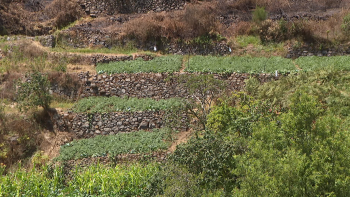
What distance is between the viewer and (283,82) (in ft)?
54.8

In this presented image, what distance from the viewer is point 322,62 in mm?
19766

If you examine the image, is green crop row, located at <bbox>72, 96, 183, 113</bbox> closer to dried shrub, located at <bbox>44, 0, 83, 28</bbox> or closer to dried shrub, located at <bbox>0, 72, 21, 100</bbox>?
dried shrub, located at <bbox>0, 72, 21, 100</bbox>

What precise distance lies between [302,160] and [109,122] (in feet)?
38.5

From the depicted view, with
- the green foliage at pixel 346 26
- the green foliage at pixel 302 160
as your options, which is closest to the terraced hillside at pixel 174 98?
the green foliage at pixel 302 160

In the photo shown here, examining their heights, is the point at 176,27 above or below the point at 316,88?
above

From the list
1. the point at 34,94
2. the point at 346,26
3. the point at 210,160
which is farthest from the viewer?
the point at 346,26

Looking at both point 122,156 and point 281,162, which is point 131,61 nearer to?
point 122,156

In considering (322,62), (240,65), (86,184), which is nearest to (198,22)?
(240,65)

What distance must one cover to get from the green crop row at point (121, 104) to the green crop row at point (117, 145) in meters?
1.54

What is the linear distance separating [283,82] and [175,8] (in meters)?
14.1

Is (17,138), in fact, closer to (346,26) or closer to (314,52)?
(314,52)

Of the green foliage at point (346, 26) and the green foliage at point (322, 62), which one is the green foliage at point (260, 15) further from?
the green foliage at point (346, 26)

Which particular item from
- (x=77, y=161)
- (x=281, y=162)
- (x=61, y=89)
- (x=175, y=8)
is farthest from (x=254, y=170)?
(x=175, y=8)

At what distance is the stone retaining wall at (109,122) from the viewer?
1717 centimetres
